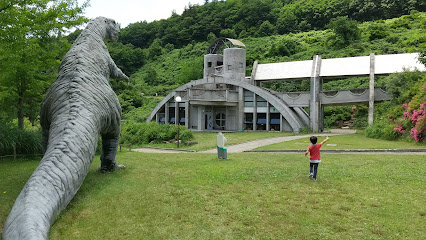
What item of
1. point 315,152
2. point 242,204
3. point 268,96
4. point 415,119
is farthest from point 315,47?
point 242,204

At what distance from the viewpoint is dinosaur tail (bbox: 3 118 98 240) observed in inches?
156

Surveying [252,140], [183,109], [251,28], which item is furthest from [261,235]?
[251,28]

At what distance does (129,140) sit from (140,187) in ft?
63.8

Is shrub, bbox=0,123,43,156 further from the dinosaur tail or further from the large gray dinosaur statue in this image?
the dinosaur tail

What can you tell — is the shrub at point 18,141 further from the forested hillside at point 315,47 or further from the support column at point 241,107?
the forested hillside at point 315,47

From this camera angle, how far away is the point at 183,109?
109 ft

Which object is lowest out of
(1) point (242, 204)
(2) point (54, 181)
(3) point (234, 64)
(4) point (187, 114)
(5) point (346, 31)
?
(1) point (242, 204)

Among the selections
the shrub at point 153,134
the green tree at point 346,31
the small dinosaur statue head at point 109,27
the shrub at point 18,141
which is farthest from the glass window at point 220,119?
the green tree at point 346,31

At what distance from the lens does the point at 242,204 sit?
611 centimetres

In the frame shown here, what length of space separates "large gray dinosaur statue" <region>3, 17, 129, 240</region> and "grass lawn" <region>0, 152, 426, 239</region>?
561 millimetres

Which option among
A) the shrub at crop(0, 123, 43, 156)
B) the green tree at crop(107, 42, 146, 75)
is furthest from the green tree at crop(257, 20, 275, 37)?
the shrub at crop(0, 123, 43, 156)

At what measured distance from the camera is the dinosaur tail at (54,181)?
3951 mm

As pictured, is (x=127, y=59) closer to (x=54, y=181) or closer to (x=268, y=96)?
(x=268, y=96)

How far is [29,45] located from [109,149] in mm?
6597
